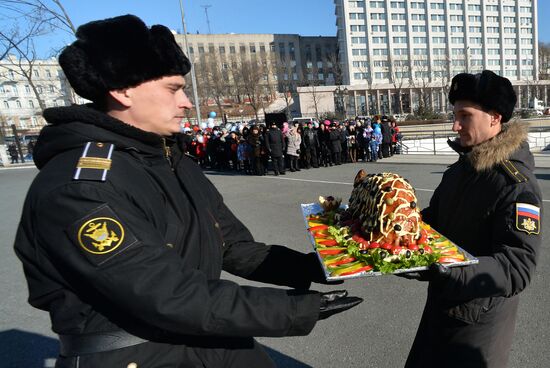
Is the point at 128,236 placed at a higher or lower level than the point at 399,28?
lower

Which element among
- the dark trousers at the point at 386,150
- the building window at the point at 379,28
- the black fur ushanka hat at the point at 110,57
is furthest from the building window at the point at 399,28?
the black fur ushanka hat at the point at 110,57

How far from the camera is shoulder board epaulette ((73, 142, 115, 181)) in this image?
3.67ft

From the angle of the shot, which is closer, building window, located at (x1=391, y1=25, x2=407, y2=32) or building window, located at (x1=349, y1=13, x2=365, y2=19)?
building window, located at (x1=349, y1=13, x2=365, y2=19)

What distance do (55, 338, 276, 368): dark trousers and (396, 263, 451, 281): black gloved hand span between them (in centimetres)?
75

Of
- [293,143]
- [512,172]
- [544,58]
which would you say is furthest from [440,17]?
[512,172]

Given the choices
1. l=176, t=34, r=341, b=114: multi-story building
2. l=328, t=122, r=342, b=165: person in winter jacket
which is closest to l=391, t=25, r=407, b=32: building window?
l=176, t=34, r=341, b=114: multi-story building

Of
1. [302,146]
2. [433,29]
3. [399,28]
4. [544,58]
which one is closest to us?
[302,146]

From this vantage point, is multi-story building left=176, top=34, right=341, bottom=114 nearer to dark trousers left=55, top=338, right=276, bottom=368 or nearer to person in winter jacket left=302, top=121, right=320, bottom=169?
person in winter jacket left=302, top=121, right=320, bottom=169

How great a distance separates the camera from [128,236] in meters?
1.10

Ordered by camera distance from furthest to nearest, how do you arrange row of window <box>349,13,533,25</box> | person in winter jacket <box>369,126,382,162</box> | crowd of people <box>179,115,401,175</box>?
row of window <box>349,13,533,25</box> → person in winter jacket <box>369,126,382,162</box> → crowd of people <box>179,115,401,175</box>

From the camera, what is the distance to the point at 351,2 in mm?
75938

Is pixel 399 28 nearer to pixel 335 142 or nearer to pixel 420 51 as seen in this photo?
pixel 420 51

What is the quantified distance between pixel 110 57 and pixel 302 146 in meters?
13.0

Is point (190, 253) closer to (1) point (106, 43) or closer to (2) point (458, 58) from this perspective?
(1) point (106, 43)
